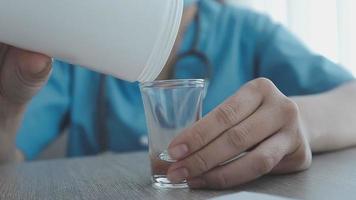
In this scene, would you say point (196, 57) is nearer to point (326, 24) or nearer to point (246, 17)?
point (246, 17)

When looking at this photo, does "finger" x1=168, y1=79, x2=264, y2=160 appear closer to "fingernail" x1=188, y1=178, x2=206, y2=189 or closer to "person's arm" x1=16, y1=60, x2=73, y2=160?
"fingernail" x1=188, y1=178, x2=206, y2=189

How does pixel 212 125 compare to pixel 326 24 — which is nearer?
pixel 212 125

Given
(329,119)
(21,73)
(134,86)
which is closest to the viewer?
(21,73)

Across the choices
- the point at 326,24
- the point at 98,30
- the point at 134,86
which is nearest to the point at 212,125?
the point at 98,30

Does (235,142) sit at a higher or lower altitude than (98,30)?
lower

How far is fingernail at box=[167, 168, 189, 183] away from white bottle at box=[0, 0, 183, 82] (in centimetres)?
11

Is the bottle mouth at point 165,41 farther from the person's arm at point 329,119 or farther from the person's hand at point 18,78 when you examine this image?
the person's arm at point 329,119

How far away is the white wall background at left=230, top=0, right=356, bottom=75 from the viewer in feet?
3.22

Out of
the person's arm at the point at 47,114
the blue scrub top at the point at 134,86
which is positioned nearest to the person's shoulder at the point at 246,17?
the blue scrub top at the point at 134,86

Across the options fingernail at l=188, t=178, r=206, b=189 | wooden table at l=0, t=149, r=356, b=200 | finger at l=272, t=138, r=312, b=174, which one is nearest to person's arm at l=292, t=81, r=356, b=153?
wooden table at l=0, t=149, r=356, b=200

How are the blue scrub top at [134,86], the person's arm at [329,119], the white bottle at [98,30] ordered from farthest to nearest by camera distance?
the blue scrub top at [134,86], the person's arm at [329,119], the white bottle at [98,30]

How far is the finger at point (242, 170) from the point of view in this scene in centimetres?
40

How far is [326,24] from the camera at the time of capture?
3.45ft

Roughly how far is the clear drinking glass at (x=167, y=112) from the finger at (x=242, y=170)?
0.08ft
